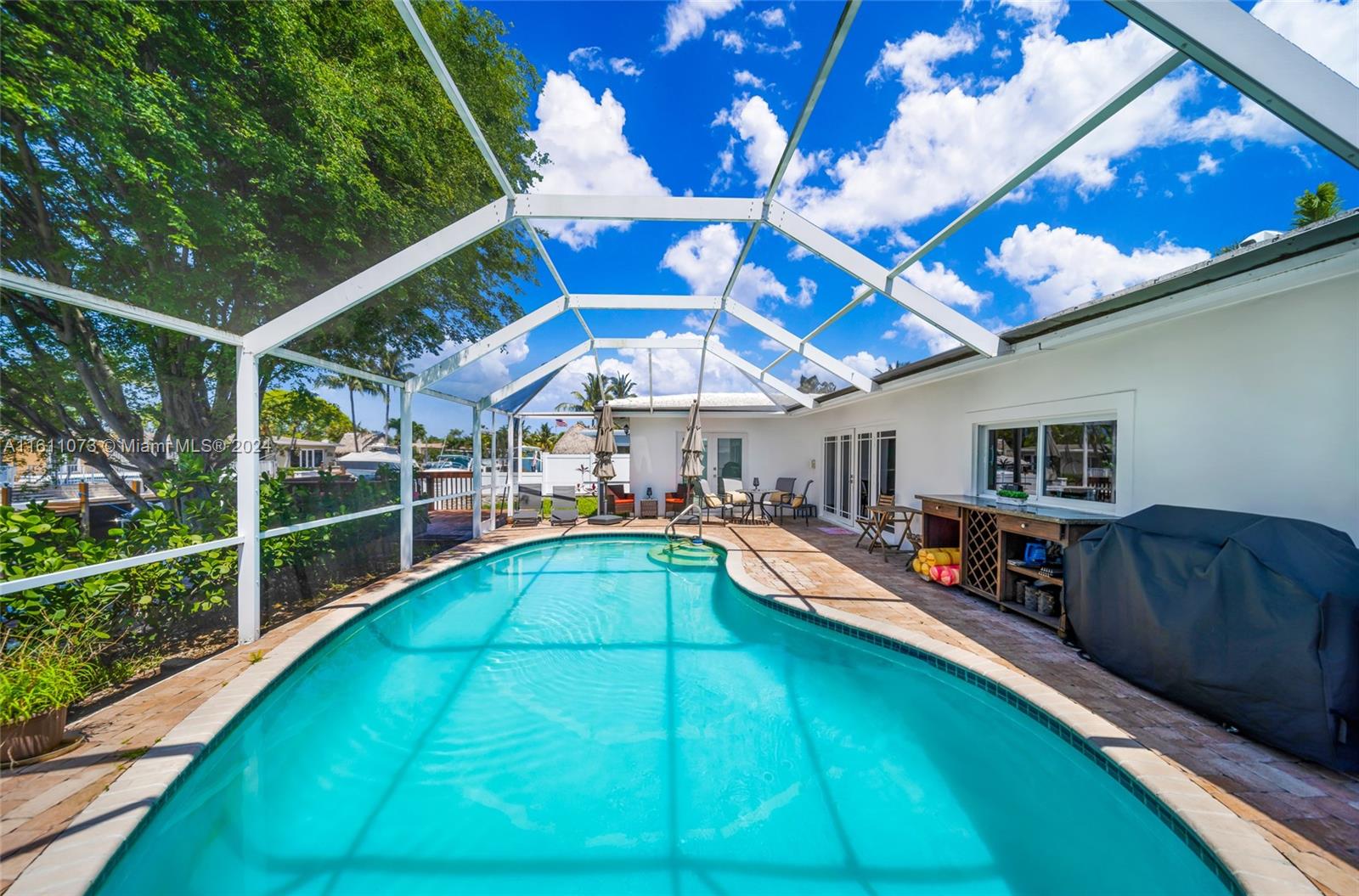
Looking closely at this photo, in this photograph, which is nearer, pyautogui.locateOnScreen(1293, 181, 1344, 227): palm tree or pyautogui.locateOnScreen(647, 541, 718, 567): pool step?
pyautogui.locateOnScreen(647, 541, 718, 567): pool step

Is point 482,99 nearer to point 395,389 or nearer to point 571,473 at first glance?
point 395,389

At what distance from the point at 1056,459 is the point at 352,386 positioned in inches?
376

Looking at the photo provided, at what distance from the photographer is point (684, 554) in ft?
31.8

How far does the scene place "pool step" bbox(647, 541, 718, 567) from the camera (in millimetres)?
9117

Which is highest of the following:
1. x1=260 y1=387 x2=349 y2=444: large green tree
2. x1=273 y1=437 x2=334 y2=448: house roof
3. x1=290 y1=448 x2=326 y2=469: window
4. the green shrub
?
x1=260 y1=387 x2=349 y2=444: large green tree

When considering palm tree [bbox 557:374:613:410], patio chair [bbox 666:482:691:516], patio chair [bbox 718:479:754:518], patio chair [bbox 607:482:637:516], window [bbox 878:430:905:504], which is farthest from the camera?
palm tree [bbox 557:374:613:410]

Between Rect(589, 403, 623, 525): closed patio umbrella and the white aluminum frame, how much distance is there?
11.6 feet

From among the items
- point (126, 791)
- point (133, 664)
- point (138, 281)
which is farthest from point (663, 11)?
point (133, 664)

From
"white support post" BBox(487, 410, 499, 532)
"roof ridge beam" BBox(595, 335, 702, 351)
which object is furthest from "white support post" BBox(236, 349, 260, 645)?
"roof ridge beam" BBox(595, 335, 702, 351)

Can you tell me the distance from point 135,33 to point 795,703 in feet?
25.4

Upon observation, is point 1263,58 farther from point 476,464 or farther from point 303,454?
point 476,464

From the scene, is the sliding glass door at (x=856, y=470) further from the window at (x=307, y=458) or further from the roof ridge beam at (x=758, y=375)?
the window at (x=307, y=458)

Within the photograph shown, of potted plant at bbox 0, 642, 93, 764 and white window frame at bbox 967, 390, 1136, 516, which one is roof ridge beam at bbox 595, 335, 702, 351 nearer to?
white window frame at bbox 967, 390, 1136, 516

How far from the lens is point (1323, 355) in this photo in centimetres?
346
